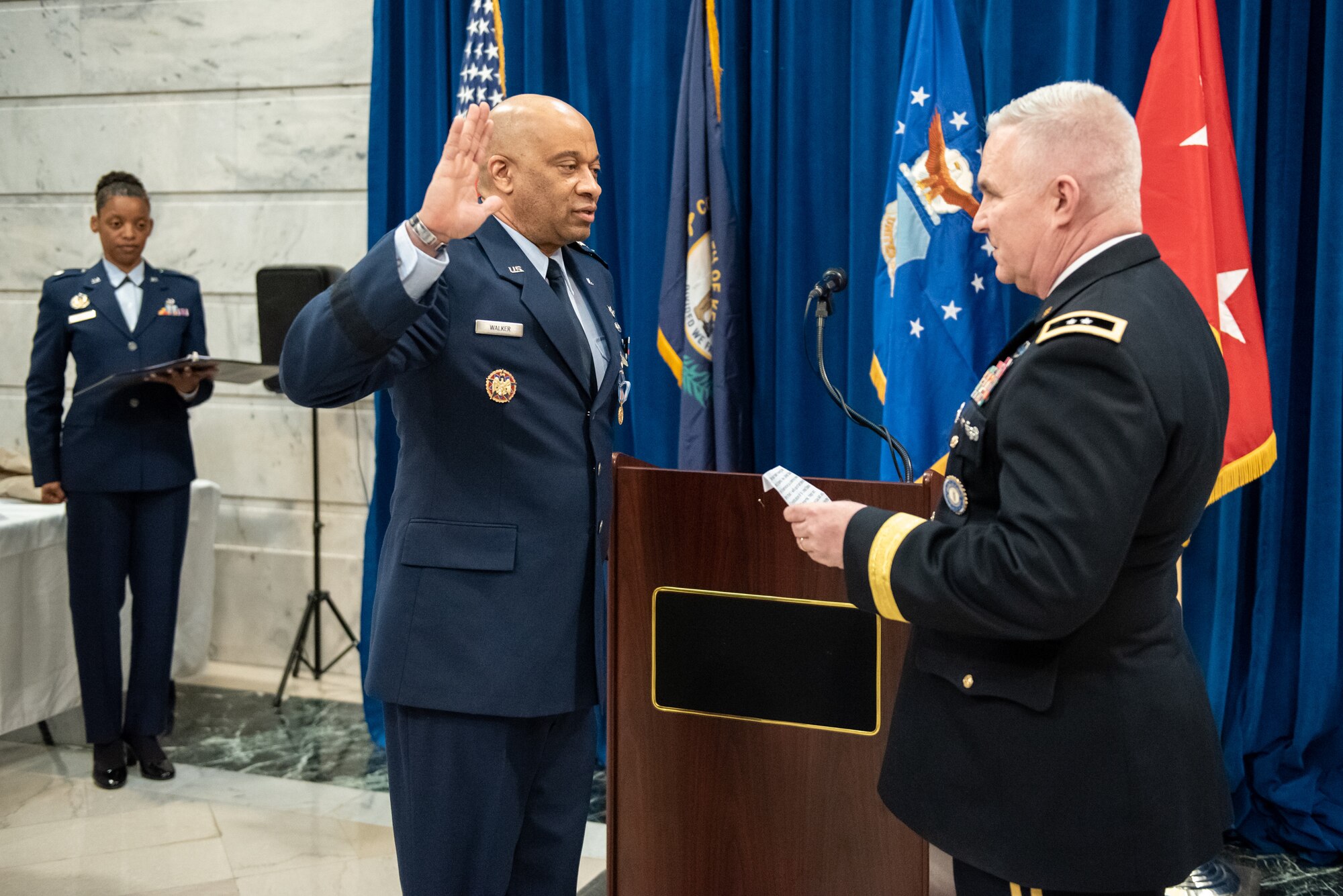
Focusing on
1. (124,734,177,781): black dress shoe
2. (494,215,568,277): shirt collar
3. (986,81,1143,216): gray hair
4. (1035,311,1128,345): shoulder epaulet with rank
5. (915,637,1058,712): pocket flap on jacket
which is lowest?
(124,734,177,781): black dress shoe

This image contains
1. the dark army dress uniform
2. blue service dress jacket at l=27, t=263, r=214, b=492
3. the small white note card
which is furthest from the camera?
blue service dress jacket at l=27, t=263, r=214, b=492

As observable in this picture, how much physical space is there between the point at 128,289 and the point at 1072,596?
3.19 metres

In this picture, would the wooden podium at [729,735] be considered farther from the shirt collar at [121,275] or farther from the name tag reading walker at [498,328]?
the shirt collar at [121,275]

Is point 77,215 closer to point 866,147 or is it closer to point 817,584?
point 866,147

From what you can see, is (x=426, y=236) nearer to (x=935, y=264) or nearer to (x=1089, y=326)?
(x=1089, y=326)

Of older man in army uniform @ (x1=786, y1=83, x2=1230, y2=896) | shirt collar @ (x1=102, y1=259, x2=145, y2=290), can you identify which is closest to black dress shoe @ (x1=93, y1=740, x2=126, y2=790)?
shirt collar @ (x1=102, y1=259, x2=145, y2=290)

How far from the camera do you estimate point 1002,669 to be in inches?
50.8

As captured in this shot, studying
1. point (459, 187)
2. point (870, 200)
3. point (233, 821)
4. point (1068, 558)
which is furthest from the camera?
point (870, 200)

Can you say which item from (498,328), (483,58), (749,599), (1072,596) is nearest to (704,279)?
(483,58)

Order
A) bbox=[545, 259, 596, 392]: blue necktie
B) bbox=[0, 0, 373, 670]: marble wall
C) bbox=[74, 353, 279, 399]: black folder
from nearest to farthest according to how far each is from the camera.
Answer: bbox=[545, 259, 596, 392]: blue necktie, bbox=[74, 353, 279, 399]: black folder, bbox=[0, 0, 373, 670]: marble wall

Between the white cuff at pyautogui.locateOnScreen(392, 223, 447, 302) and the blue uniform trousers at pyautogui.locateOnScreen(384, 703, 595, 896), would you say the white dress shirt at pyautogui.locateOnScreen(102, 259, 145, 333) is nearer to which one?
the blue uniform trousers at pyautogui.locateOnScreen(384, 703, 595, 896)

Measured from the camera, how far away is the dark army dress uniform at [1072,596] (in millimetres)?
1160

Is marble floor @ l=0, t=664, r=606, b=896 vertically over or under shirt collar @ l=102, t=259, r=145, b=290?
under

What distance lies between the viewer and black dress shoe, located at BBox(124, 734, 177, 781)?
11.3 feet
